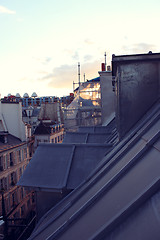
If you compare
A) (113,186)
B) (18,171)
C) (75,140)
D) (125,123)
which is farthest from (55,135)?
(113,186)

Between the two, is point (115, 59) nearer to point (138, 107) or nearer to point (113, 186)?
point (138, 107)

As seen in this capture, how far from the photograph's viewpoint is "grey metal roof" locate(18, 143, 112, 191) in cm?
660

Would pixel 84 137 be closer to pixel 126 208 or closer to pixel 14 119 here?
pixel 126 208

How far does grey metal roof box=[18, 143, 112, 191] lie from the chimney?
1.49 m

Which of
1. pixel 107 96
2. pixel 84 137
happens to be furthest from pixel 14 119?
pixel 84 137

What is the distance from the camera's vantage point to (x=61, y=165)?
729 cm

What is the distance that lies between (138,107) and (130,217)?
5076 mm

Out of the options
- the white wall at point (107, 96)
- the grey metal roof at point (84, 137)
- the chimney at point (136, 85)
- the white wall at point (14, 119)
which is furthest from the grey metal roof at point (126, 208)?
the white wall at point (14, 119)

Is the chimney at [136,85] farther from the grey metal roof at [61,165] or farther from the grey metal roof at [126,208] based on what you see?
the grey metal roof at [126,208]

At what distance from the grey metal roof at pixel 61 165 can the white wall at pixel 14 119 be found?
2356 centimetres

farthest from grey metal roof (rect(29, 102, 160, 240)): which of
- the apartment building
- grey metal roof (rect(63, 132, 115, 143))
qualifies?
the apartment building

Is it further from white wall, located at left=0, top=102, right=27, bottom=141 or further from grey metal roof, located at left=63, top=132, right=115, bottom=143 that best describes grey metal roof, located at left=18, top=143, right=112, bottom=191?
white wall, located at left=0, top=102, right=27, bottom=141

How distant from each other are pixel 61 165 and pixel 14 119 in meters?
25.4

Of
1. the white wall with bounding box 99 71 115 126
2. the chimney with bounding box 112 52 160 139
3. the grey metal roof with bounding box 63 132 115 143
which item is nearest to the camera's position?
the chimney with bounding box 112 52 160 139
